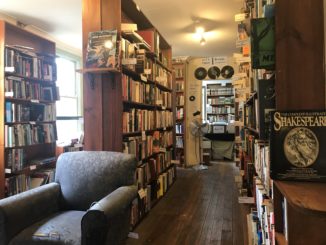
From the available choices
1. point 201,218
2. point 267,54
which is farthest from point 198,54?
point 267,54

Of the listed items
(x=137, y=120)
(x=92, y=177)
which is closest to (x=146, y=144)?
(x=137, y=120)

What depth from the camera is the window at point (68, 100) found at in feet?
16.7

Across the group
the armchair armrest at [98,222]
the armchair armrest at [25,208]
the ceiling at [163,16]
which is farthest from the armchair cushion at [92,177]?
the ceiling at [163,16]

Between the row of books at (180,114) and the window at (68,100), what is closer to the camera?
the window at (68,100)

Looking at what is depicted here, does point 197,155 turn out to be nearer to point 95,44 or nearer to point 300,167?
point 95,44

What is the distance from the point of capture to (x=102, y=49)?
2377mm

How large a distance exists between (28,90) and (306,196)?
357cm

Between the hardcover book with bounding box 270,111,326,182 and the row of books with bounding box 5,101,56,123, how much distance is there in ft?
10.1

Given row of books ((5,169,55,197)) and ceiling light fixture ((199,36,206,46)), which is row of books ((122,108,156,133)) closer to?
row of books ((5,169,55,197))

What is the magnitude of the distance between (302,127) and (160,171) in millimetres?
3039

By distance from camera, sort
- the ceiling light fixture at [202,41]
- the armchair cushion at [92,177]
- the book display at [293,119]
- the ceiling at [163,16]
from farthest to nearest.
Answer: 1. the ceiling light fixture at [202,41]
2. the ceiling at [163,16]
3. the armchair cushion at [92,177]
4. the book display at [293,119]

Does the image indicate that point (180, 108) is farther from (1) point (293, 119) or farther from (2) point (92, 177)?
(1) point (293, 119)

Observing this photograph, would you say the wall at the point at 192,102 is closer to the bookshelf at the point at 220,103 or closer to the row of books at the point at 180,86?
the row of books at the point at 180,86

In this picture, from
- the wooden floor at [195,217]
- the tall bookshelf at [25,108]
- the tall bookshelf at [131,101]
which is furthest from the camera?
the tall bookshelf at [25,108]
